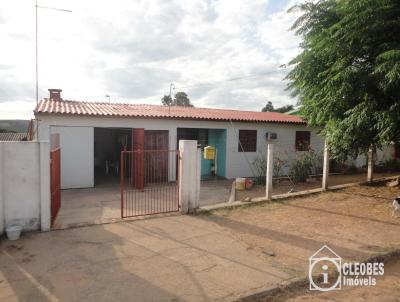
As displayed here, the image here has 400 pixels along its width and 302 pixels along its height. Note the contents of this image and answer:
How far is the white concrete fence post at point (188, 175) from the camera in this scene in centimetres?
718

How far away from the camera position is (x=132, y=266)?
4.41 m

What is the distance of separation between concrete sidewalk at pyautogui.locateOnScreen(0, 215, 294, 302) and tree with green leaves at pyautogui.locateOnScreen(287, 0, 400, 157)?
4.66m

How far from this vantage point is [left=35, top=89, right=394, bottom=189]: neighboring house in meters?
11.0

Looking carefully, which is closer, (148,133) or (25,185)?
(25,185)

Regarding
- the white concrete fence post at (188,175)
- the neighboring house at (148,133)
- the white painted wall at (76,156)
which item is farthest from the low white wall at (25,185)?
the white painted wall at (76,156)

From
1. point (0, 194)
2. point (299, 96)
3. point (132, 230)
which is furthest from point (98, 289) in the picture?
point (299, 96)

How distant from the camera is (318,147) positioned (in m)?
16.2

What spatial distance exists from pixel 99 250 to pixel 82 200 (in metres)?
4.65

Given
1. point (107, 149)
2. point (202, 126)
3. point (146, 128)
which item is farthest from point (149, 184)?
point (107, 149)

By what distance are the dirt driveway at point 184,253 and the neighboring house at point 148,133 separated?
567cm

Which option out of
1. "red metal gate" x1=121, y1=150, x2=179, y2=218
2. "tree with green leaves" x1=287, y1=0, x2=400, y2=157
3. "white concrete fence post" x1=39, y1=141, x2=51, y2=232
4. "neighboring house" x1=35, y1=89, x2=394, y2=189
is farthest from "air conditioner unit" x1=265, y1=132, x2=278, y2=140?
"white concrete fence post" x1=39, y1=141, x2=51, y2=232

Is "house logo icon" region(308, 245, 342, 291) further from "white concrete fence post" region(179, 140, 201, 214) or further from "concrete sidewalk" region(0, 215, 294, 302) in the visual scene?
"white concrete fence post" region(179, 140, 201, 214)

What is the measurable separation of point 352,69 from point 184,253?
19.2 feet

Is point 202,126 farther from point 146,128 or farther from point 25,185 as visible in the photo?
point 25,185
